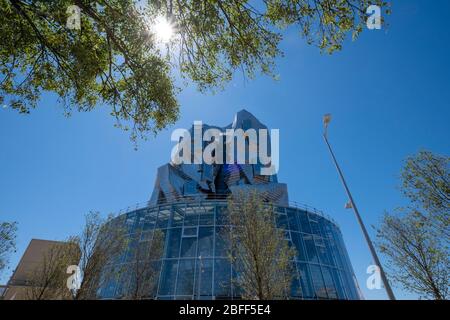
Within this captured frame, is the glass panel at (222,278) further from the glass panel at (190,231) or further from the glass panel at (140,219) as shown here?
the glass panel at (140,219)

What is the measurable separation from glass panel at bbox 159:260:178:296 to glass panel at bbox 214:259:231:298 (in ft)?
14.7

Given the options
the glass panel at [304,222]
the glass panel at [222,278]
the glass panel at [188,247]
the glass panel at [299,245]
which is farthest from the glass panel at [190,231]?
the glass panel at [304,222]

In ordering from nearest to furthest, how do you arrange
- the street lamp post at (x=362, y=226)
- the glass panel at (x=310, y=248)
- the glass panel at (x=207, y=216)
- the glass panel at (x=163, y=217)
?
the street lamp post at (x=362, y=226) < the glass panel at (x=310, y=248) < the glass panel at (x=207, y=216) < the glass panel at (x=163, y=217)

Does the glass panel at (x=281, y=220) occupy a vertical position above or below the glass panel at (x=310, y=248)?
above

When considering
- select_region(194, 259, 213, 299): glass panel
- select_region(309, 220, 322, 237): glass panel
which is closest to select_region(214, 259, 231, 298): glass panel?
select_region(194, 259, 213, 299): glass panel

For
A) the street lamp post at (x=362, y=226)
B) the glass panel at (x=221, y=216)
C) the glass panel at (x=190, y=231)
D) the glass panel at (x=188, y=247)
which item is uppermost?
the glass panel at (x=221, y=216)

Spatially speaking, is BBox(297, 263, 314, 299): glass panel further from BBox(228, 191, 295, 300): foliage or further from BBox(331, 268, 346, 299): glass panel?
BBox(228, 191, 295, 300): foliage

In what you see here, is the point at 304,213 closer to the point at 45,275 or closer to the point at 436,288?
the point at 436,288

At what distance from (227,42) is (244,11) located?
1093 millimetres

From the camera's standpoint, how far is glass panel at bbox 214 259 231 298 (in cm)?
2155

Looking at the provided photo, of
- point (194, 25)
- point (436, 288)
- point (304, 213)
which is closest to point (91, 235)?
point (194, 25)

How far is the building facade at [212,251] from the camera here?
2264cm

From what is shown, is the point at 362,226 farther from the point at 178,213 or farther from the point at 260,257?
the point at 178,213

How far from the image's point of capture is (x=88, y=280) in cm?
1344
